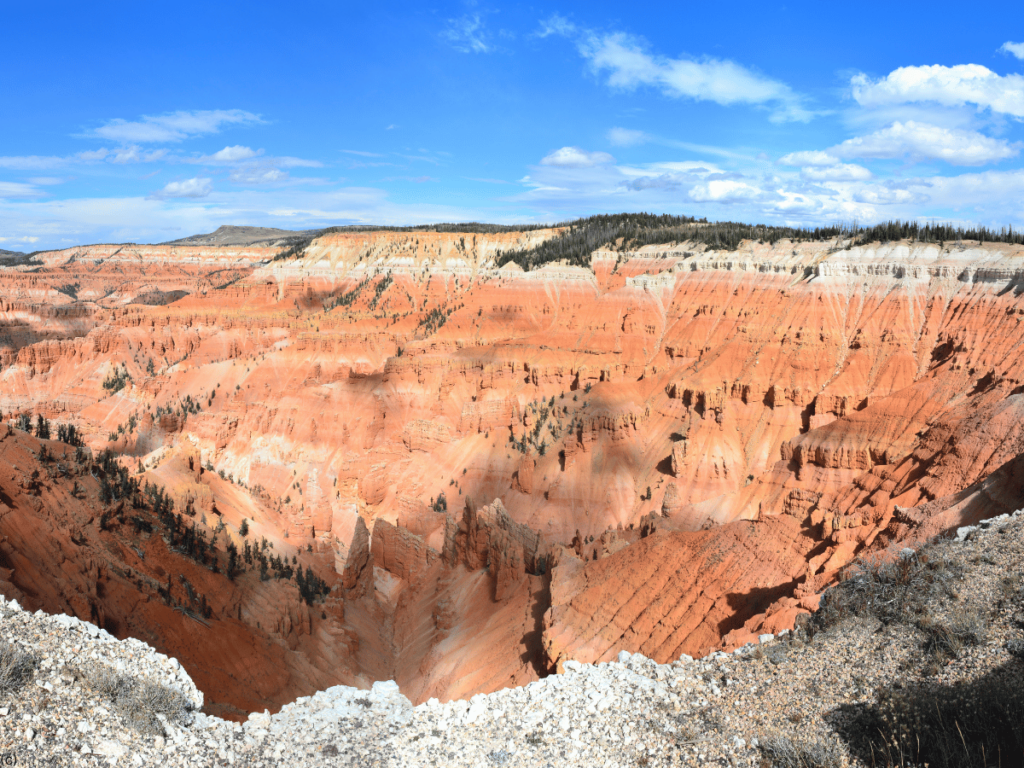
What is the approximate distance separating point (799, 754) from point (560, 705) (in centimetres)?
374

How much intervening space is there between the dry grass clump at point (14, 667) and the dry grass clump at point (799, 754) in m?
9.15

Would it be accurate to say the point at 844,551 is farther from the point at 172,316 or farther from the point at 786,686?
the point at 172,316

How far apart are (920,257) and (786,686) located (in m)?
47.2

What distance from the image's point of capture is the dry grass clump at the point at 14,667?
24.6 ft

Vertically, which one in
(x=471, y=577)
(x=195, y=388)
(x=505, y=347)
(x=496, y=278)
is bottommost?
(x=471, y=577)

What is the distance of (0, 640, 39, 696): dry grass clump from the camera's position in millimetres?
7508

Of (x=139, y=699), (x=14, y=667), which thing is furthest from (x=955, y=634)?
(x=14, y=667)

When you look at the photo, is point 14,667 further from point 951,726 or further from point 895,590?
point 895,590

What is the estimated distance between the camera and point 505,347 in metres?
58.9

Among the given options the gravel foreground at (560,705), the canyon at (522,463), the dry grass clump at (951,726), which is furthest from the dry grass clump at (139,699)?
the dry grass clump at (951,726)

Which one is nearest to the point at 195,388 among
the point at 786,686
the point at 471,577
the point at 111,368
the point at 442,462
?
the point at 111,368

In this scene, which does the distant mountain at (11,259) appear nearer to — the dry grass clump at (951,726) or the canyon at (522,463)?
the canyon at (522,463)

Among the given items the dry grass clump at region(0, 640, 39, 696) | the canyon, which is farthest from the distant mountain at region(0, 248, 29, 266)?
the dry grass clump at region(0, 640, 39, 696)

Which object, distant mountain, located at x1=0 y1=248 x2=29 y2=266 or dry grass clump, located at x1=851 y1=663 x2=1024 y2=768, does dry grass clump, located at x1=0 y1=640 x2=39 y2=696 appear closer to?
dry grass clump, located at x1=851 y1=663 x2=1024 y2=768
